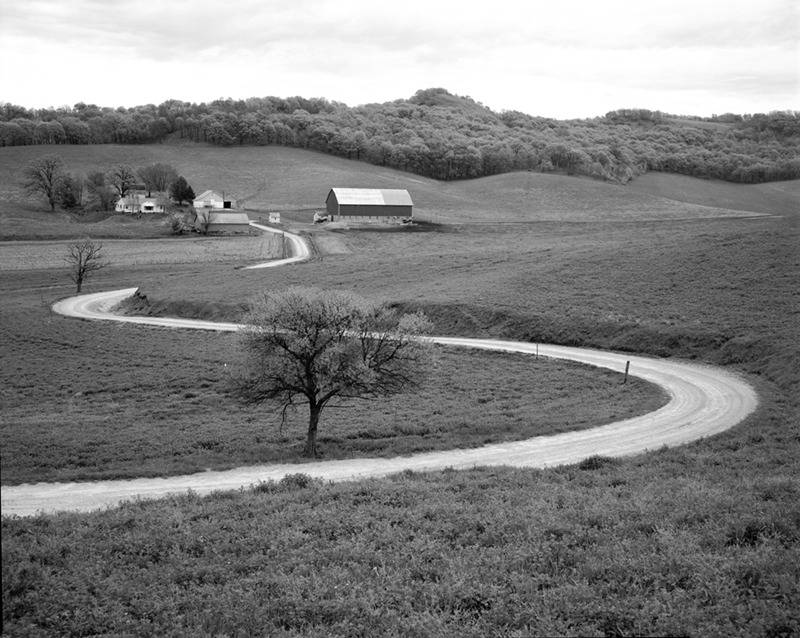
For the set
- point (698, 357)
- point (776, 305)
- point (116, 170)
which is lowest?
point (698, 357)

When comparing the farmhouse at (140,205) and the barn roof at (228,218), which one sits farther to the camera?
the farmhouse at (140,205)

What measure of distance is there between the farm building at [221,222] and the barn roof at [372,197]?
66.6 feet

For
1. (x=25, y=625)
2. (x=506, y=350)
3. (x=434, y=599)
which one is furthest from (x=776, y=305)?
(x=25, y=625)

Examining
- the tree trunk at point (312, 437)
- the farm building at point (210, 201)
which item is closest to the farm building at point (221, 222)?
the farm building at point (210, 201)

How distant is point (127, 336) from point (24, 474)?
109 ft

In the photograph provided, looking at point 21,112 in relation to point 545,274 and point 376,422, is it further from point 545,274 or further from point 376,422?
point 376,422

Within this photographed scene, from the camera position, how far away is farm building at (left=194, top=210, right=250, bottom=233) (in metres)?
112

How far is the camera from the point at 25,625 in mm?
9383

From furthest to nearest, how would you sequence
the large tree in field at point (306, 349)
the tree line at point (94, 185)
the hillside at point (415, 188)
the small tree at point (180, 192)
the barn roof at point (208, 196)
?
the small tree at point (180, 192) → the barn roof at point (208, 196) → the hillside at point (415, 188) → the tree line at point (94, 185) → the large tree in field at point (306, 349)

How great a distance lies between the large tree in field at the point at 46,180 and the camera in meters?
130

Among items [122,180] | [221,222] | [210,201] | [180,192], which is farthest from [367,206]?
[122,180]

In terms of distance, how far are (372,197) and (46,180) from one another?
67.2m

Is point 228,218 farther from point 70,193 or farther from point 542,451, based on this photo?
point 542,451

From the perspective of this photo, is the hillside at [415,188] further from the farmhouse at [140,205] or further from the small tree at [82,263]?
the small tree at [82,263]
